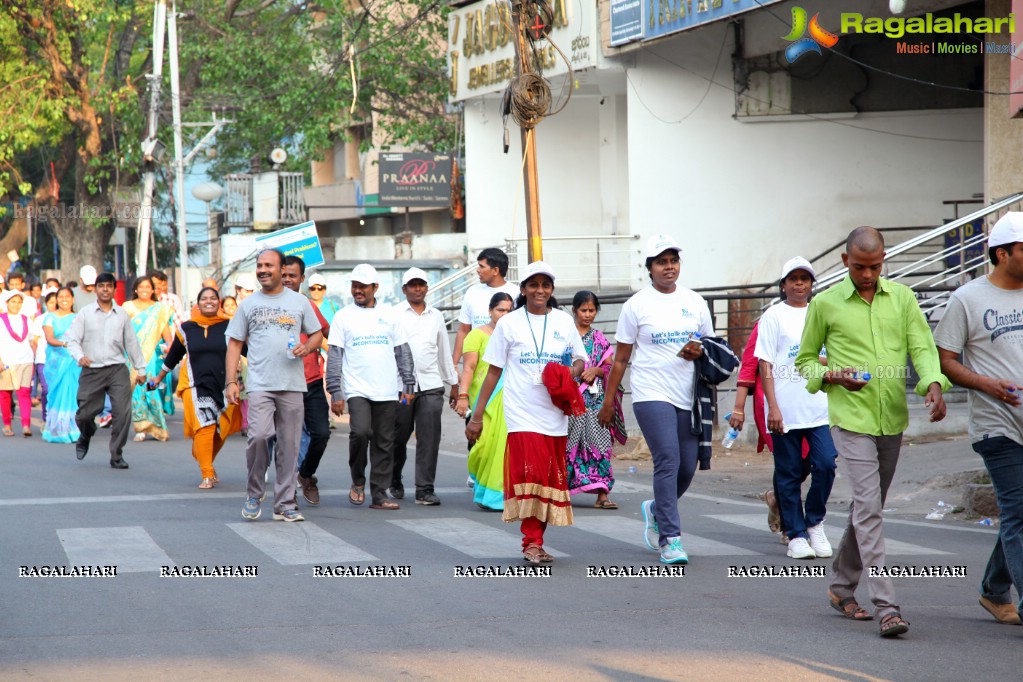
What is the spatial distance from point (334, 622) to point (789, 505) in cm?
323

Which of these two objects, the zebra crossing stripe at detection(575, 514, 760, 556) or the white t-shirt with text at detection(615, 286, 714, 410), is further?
the zebra crossing stripe at detection(575, 514, 760, 556)

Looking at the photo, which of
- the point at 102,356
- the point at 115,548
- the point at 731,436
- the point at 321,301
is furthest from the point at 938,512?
the point at 102,356

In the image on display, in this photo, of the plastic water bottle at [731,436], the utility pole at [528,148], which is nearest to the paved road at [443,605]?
the plastic water bottle at [731,436]

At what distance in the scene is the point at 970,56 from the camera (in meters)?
22.6

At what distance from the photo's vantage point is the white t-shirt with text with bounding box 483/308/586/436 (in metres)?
8.18

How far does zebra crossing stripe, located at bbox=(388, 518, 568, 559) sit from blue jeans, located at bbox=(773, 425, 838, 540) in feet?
4.75

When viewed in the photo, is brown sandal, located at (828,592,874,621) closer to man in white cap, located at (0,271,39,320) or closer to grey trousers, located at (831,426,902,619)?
grey trousers, located at (831,426,902,619)

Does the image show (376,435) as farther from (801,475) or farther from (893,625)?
(893,625)

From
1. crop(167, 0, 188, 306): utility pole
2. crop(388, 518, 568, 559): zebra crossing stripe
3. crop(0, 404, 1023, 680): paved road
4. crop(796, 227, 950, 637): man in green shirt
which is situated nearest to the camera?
crop(0, 404, 1023, 680): paved road

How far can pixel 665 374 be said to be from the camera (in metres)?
8.09

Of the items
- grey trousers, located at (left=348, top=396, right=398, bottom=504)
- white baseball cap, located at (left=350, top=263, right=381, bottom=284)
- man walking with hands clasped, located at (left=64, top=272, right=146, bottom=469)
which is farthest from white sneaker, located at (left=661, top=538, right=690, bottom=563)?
man walking with hands clasped, located at (left=64, top=272, right=146, bottom=469)

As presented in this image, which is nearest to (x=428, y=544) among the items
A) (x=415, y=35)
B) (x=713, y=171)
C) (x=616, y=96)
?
(x=713, y=171)

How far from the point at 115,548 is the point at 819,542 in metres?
4.50

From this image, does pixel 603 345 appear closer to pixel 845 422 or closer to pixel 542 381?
pixel 542 381
